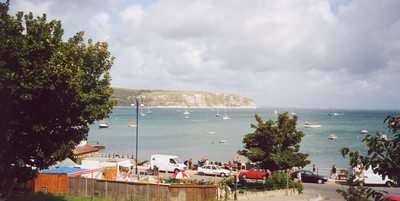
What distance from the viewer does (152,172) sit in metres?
45.3

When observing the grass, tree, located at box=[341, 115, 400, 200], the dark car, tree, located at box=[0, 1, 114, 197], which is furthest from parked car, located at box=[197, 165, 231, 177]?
tree, located at box=[341, 115, 400, 200]

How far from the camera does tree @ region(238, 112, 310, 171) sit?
34.0 metres

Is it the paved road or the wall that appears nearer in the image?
the wall

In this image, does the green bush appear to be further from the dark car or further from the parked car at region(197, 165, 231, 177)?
the parked car at region(197, 165, 231, 177)

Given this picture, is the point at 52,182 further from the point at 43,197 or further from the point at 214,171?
the point at 214,171

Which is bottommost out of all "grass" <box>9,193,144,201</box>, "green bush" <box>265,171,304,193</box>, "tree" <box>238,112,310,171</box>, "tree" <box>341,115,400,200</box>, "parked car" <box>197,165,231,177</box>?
"parked car" <box>197,165,231,177</box>

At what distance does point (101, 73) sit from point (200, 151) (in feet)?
237

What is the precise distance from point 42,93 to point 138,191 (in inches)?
417

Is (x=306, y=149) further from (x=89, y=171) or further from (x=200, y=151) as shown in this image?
(x=89, y=171)

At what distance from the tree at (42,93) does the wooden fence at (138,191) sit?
21.7 feet

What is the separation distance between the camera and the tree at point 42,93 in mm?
16109

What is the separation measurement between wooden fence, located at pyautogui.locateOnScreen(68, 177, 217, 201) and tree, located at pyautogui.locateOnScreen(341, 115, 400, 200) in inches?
780

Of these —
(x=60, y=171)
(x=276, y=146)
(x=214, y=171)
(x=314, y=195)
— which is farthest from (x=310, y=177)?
(x=60, y=171)

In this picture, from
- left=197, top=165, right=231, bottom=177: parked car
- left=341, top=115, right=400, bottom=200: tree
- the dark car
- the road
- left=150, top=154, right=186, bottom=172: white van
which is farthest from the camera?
left=150, top=154, right=186, bottom=172: white van
